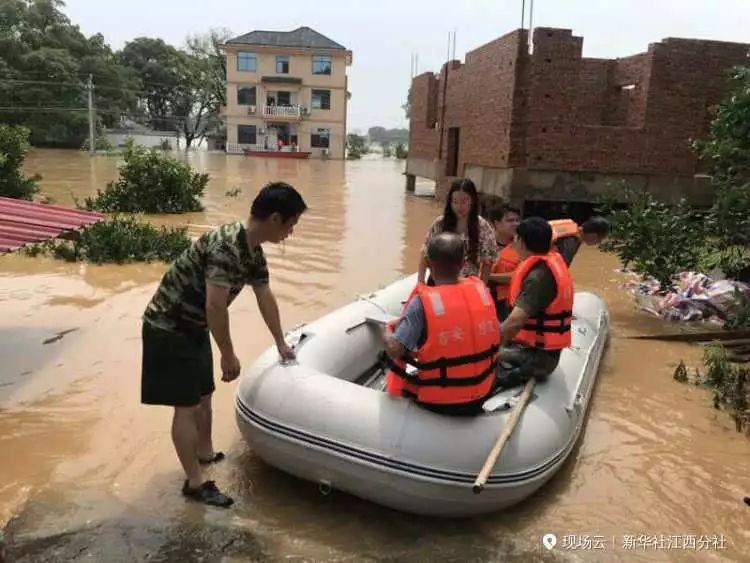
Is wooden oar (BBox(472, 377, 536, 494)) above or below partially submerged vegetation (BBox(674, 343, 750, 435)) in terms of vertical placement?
above

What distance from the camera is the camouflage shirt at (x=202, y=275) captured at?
2914 mm

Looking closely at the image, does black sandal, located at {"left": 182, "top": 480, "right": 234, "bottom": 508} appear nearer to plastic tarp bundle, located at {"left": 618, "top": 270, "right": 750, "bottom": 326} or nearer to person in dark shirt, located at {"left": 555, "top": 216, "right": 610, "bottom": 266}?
person in dark shirt, located at {"left": 555, "top": 216, "right": 610, "bottom": 266}

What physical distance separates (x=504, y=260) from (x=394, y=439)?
2.11m

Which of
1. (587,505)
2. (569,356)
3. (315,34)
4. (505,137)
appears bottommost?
(587,505)

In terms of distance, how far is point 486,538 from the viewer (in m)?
3.26

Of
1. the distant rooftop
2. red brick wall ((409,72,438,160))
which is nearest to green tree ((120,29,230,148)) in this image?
the distant rooftop

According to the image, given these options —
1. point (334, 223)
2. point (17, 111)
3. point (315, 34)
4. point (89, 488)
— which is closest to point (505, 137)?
point (334, 223)

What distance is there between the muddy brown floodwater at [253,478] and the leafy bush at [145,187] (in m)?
6.32

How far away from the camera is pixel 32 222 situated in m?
5.12

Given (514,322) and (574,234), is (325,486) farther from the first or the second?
(574,234)

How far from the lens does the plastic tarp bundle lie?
6.97m

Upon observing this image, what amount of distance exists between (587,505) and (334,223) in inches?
424

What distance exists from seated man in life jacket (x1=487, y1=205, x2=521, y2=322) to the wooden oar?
1.12 meters

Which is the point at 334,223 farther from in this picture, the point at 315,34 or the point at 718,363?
the point at 315,34
